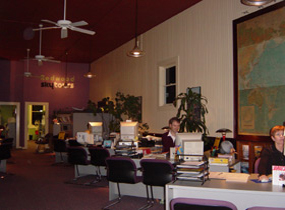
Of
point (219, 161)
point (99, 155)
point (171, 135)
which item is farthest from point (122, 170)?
point (99, 155)

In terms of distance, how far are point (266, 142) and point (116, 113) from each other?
6.33 meters

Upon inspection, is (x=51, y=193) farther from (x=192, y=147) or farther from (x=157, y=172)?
(x=192, y=147)

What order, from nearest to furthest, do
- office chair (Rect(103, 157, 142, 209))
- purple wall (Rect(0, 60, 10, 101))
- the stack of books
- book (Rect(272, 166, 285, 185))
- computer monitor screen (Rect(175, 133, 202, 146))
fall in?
book (Rect(272, 166, 285, 185)), the stack of books, computer monitor screen (Rect(175, 133, 202, 146)), office chair (Rect(103, 157, 142, 209)), purple wall (Rect(0, 60, 10, 101))

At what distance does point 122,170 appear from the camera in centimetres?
505

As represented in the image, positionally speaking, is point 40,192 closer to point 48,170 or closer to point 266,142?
point 48,170

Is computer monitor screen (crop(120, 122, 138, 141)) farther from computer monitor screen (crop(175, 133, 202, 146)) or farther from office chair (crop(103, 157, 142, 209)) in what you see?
computer monitor screen (crop(175, 133, 202, 146))

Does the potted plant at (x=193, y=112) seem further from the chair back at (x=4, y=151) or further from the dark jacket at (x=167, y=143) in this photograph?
the chair back at (x=4, y=151)

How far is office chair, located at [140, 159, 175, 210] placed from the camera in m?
A: 4.57

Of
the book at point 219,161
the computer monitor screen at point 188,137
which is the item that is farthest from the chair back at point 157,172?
the book at point 219,161

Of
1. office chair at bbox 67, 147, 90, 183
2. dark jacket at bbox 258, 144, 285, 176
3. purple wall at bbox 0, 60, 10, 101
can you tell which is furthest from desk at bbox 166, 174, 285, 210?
purple wall at bbox 0, 60, 10, 101

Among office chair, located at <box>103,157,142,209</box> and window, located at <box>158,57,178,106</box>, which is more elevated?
window, located at <box>158,57,178,106</box>

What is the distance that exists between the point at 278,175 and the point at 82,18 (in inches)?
300

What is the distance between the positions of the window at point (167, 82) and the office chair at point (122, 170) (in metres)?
4.37

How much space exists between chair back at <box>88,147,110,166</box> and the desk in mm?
3621
